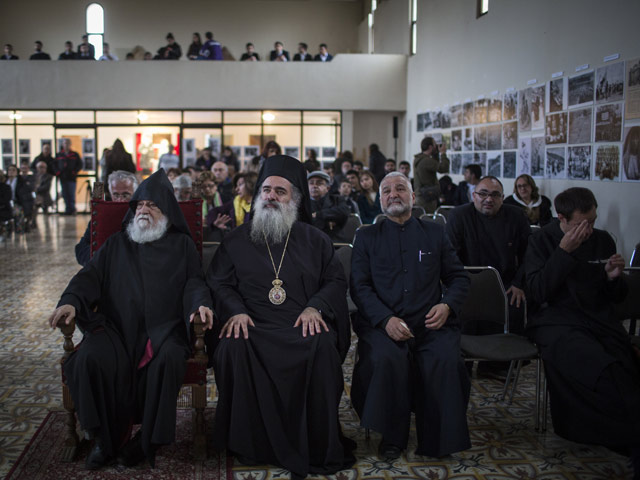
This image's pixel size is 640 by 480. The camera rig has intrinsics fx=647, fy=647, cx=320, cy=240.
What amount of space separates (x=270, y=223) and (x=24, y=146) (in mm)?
16699

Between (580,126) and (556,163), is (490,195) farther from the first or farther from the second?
(556,163)

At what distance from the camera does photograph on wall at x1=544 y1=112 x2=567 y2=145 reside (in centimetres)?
897

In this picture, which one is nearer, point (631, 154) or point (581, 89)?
point (631, 154)

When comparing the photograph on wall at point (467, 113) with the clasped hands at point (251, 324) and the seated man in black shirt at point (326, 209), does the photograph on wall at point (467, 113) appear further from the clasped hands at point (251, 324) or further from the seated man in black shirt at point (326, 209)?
the clasped hands at point (251, 324)

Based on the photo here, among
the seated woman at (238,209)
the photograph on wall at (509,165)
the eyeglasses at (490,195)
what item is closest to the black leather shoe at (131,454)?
the eyeglasses at (490,195)

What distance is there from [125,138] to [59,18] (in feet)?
20.2

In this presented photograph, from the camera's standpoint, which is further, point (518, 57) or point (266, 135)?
point (266, 135)

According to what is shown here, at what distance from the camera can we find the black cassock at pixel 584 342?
3447 millimetres

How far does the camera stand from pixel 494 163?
11602 mm

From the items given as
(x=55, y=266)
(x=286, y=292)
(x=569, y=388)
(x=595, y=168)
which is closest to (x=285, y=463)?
(x=286, y=292)

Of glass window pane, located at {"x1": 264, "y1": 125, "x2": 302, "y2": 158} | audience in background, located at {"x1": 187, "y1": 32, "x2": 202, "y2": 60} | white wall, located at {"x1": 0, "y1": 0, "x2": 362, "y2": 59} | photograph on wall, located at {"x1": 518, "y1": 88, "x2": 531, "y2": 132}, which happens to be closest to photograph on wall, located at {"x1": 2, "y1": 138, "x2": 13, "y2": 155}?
white wall, located at {"x1": 0, "y1": 0, "x2": 362, "y2": 59}

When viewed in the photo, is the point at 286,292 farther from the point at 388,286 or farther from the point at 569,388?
the point at 569,388

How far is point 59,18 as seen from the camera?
21250mm

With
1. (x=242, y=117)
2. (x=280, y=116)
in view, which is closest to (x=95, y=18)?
(x=242, y=117)
